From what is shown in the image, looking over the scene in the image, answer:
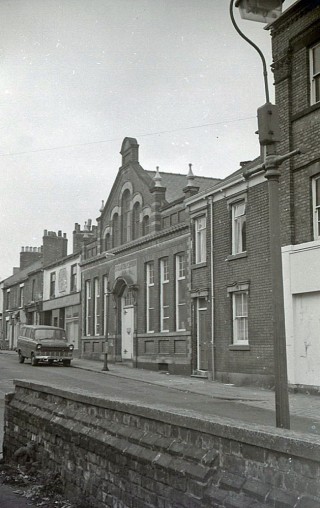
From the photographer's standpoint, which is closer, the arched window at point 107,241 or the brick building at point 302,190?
the brick building at point 302,190

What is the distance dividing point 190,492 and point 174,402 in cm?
1055

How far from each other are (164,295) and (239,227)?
6.81 meters

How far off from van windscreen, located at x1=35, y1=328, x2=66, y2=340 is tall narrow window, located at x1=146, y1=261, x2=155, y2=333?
5.00 m

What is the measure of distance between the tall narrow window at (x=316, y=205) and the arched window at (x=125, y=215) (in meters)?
15.4

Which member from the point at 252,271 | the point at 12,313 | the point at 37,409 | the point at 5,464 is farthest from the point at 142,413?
the point at 12,313

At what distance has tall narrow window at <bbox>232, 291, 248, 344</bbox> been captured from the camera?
19.8m

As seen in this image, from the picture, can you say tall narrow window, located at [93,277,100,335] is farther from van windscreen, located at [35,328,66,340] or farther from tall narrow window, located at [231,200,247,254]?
tall narrow window, located at [231,200,247,254]

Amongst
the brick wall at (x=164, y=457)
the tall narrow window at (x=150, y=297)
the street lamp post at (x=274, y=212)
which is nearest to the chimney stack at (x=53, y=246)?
the tall narrow window at (x=150, y=297)

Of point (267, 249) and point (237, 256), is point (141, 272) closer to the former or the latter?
point (237, 256)

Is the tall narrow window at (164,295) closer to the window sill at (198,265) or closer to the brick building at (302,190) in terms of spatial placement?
the window sill at (198,265)

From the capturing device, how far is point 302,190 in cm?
1675

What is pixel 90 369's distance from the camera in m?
26.2

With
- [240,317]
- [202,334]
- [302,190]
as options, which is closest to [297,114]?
[302,190]

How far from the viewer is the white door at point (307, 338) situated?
16.2 metres
